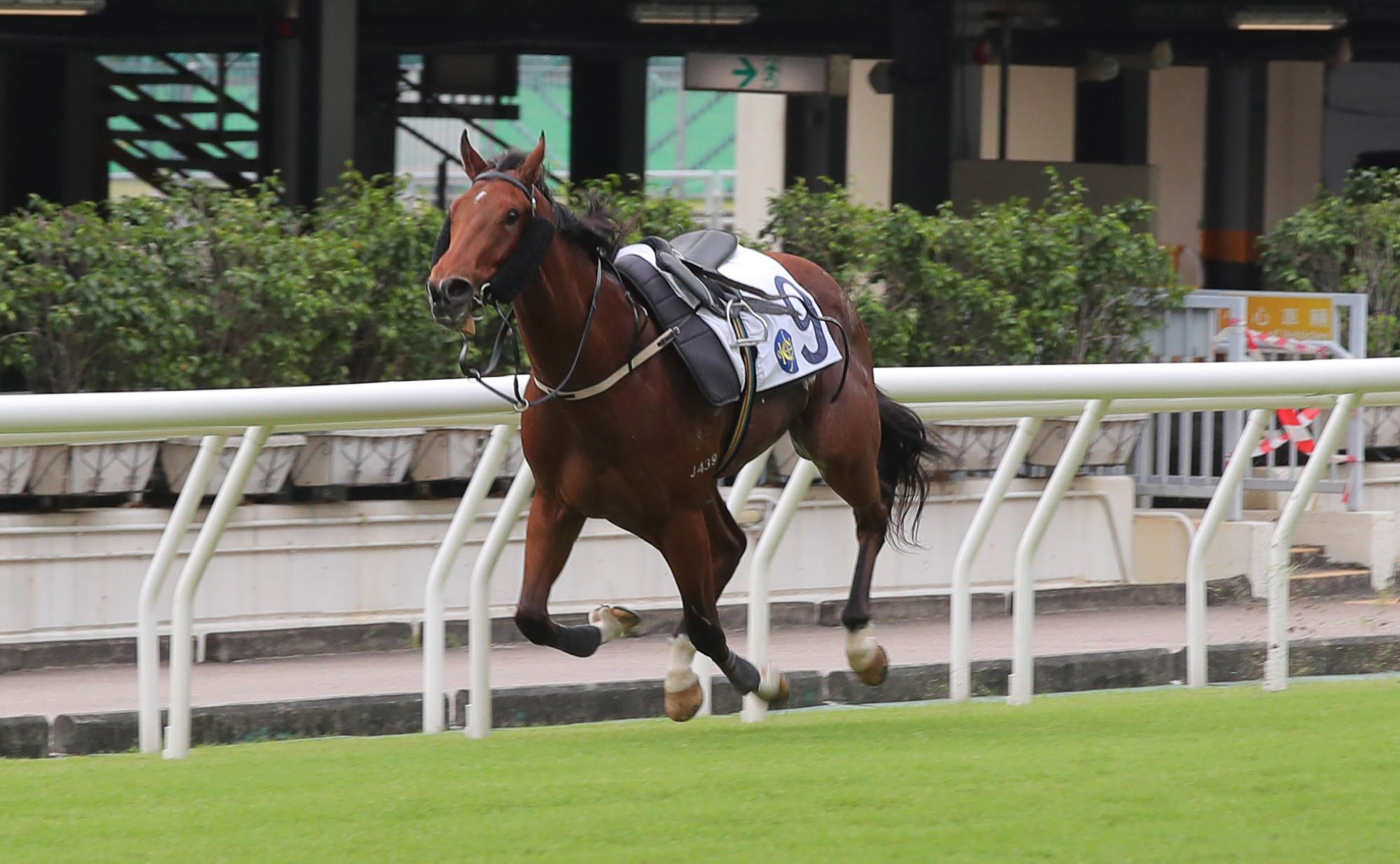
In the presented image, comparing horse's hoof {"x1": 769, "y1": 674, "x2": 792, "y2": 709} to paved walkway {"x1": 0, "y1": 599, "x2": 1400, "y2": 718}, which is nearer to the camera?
horse's hoof {"x1": 769, "y1": 674, "x2": 792, "y2": 709}

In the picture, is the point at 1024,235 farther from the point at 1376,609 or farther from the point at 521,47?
the point at 521,47

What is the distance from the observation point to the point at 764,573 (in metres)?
5.16

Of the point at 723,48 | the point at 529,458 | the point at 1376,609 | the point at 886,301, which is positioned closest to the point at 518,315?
the point at 529,458

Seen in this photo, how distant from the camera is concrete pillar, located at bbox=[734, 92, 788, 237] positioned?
45.5ft

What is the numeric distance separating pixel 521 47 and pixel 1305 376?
325 inches

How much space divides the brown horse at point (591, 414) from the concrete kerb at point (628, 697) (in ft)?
4.10

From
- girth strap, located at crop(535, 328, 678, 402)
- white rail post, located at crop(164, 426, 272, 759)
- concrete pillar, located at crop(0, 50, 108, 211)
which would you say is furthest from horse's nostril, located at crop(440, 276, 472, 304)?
concrete pillar, located at crop(0, 50, 108, 211)

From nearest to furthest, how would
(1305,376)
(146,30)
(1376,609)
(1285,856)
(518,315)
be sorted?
(1285,856) → (518,315) → (1305,376) → (1376,609) → (146,30)

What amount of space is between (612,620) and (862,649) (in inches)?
24.6

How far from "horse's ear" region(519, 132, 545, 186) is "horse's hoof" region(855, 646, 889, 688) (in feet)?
5.08

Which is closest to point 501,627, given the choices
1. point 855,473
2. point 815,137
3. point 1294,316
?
point 855,473

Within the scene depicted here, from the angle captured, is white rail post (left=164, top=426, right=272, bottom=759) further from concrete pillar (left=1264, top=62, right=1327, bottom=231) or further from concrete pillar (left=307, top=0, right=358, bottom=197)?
concrete pillar (left=1264, top=62, right=1327, bottom=231)

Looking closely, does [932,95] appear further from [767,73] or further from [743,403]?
[743,403]

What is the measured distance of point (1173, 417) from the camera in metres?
9.86
